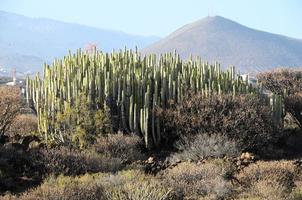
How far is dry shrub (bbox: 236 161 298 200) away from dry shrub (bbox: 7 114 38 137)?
8.62 metres

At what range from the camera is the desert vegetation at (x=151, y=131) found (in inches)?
467

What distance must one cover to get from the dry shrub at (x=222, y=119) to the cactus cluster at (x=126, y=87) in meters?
0.50

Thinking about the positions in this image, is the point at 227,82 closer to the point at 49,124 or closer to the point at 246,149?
the point at 246,149

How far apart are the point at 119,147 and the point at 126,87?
110 inches

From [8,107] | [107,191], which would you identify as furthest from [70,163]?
[8,107]

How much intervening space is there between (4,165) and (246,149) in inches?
266

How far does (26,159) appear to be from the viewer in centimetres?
1345

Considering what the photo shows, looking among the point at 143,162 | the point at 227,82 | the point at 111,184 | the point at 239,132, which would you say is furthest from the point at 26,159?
the point at 227,82

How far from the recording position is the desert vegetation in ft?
38.9

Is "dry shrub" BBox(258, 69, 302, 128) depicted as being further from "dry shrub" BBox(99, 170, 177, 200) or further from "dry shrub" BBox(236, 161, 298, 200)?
"dry shrub" BBox(99, 170, 177, 200)

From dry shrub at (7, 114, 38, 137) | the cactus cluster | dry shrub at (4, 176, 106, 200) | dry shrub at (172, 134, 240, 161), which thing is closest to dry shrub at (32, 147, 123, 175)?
dry shrub at (172, 134, 240, 161)

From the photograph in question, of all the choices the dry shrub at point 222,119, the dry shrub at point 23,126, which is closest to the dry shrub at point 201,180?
the dry shrub at point 222,119

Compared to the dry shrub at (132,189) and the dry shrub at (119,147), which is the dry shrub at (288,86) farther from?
the dry shrub at (132,189)

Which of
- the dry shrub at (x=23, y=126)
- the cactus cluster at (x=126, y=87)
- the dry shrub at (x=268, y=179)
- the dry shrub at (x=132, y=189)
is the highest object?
the cactus cluster at (x=126, y=87)
